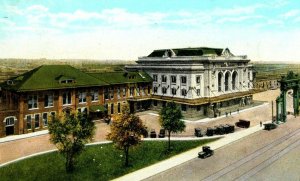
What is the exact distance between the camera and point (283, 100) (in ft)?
169

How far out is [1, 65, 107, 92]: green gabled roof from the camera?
46.5 meters

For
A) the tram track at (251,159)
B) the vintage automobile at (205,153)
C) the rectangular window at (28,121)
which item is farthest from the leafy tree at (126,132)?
the rectangular window at (28,121)

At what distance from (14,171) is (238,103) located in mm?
51028

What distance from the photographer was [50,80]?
49562mm

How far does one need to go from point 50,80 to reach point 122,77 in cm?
1704

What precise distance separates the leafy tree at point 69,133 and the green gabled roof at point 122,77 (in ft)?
94.2

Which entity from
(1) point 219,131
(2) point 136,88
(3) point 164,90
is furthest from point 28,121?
(3) point 164,90

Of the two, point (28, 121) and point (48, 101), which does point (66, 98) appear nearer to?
point (48, 101)

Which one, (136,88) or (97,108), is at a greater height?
(136,88)

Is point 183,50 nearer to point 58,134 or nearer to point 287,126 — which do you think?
point 287,126

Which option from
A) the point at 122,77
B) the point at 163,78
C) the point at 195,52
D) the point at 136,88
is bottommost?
the point at 136,88

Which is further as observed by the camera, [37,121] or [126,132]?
[37,121]

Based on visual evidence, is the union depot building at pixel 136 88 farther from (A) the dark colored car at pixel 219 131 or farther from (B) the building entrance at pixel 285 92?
(A) the dark colored car at pixel 219 131

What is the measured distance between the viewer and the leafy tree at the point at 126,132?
31.1m
